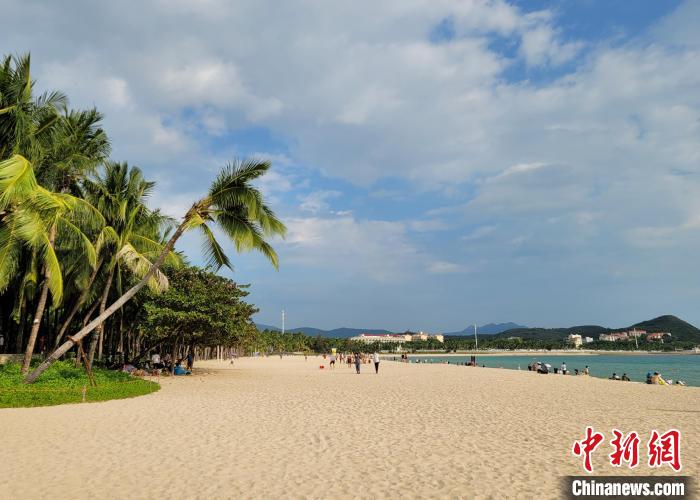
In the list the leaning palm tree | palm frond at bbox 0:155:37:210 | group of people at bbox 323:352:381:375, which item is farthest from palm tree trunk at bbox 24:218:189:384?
group of people at bbox 323:352:381:375

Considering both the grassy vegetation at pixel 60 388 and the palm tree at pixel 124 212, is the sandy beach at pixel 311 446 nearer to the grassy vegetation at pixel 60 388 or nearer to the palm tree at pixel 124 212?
the grassy vegetation at pixel 60 388

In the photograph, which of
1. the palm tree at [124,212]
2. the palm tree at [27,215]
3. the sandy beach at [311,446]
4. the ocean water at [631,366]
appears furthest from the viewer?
the ocean water at [631,366]

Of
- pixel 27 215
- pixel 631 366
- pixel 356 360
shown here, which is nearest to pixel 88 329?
pixel 27 215

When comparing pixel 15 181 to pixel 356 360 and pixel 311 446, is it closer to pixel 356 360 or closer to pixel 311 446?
pixel 311 446

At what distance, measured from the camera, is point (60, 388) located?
46.4 ft

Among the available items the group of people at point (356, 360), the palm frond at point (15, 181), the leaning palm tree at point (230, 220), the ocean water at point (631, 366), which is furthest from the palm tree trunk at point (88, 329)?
the ocean water at point (631, 366)

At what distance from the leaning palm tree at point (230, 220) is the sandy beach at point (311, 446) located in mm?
3293

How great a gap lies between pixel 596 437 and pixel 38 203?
49.6ft

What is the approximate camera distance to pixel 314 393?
18172mm


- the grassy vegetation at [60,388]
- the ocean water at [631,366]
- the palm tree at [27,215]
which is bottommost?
the ocean water at [631,366]

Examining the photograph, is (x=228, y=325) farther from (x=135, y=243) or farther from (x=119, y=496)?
(x=119, y=496)

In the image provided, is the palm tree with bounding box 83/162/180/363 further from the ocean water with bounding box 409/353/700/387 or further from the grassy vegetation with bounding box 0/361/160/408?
the ocean water with bounding box 409/353/700/387

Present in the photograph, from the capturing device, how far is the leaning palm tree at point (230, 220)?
50.7 ft

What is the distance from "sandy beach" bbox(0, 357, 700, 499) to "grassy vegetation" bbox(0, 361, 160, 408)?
0.56 meters
